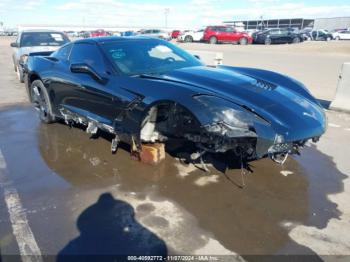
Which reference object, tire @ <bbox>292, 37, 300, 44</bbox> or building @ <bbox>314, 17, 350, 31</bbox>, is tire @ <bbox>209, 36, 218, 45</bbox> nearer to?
tire @ <bbox>292, 37, 300, 44</bbox>

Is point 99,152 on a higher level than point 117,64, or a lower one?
lower

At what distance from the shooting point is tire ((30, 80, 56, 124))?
19.0ft

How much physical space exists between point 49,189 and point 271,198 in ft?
8.02

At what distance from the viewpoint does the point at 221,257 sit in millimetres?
2689

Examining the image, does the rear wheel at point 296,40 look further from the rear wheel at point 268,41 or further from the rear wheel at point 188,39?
the rear wheel at point 188,39

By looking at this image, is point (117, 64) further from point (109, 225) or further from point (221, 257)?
point (221, 257)

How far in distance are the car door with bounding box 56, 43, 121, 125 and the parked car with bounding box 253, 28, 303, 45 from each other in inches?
1219

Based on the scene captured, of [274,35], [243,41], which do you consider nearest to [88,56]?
[243,41]

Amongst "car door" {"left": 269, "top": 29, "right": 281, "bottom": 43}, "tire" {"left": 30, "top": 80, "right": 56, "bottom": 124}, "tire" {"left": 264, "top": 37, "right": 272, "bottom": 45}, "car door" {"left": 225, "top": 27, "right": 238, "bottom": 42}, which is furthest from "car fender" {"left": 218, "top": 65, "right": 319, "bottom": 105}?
"car door" {"left": 269, "top": 29, "right": 281, "bottom": 43}

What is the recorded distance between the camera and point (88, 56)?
4.82m

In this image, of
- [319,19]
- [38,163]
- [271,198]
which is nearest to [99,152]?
[38,163]

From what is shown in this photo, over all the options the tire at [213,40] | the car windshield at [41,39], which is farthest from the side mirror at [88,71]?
the tire at [213,40]

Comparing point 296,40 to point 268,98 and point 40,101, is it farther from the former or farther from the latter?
point 268,98

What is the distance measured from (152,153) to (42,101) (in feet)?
9.29
